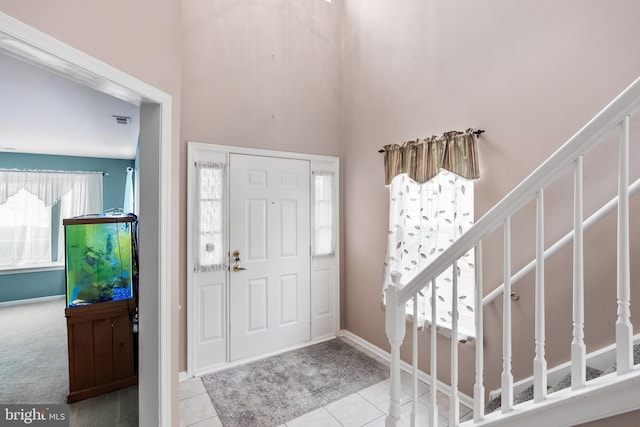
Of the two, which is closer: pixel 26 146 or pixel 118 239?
pixel 118 239

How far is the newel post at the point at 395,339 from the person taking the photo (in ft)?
5.36

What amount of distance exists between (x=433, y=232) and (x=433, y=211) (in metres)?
0.18

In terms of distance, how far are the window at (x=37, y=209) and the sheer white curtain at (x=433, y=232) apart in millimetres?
5521

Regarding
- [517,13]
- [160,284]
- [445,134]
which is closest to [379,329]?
[445,134]

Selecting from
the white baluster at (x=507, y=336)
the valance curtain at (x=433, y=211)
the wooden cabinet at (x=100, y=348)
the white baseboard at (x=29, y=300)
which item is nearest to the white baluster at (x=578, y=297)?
the white baluster at (x=507, y=336)

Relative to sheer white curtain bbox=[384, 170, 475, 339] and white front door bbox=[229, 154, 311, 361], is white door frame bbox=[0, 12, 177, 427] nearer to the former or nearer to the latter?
white front door bbox=[229, 154, 311, 361]

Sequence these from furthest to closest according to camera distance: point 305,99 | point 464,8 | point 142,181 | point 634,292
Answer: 1. point 305,99
2. point 464,8
3. point 142,181
4. point 634,292

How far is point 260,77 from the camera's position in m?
3.09

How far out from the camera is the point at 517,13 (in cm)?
205

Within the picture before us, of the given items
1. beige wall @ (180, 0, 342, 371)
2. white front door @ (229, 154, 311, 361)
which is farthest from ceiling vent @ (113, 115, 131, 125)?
white front door @ (229, 154, 311, 361)

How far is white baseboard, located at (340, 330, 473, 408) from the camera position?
2346 mm

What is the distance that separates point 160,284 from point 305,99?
2481 mm

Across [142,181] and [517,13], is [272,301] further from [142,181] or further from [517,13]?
[517,13]

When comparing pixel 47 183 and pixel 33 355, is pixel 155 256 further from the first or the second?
pixel 47 183
